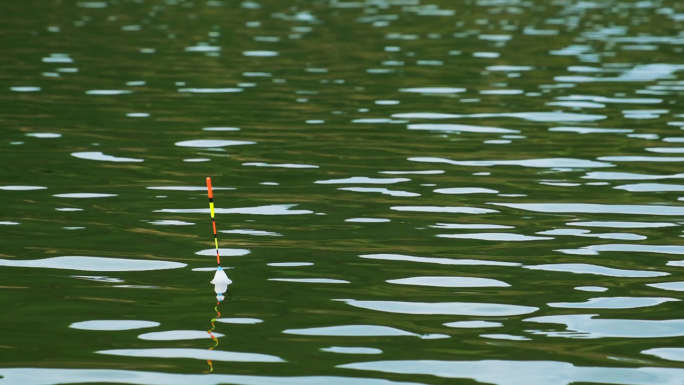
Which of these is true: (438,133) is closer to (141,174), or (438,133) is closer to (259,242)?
(141,174)

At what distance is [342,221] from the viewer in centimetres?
→ 1204

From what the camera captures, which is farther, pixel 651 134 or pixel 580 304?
pixel 651 134

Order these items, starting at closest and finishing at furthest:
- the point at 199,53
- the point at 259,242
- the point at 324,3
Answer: the point at 259,242 < the point at 199,53 < the point at 324,3

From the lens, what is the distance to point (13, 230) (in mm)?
11445

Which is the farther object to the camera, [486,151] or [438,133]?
[438,133]

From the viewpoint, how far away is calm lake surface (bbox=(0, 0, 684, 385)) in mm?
7766

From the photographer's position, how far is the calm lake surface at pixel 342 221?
777 cm

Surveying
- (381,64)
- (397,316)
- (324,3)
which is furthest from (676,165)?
(324,3)

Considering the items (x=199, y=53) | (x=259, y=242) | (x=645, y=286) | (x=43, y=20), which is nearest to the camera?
(x=645, y=286)

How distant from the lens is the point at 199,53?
97.9 ft

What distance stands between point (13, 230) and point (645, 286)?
19.8ft

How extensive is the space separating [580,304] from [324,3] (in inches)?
1690

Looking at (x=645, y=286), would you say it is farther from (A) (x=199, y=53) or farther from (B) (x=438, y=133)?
(A) (x=199, y=53)

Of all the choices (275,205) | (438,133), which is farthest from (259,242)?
(438,133)
